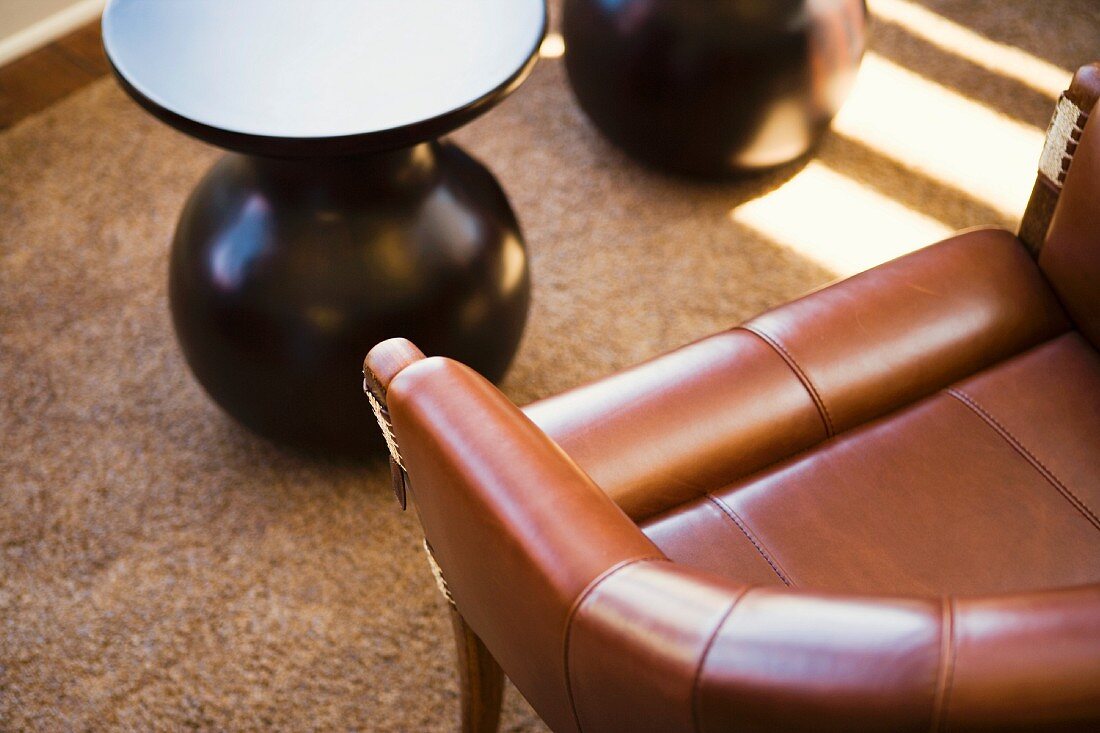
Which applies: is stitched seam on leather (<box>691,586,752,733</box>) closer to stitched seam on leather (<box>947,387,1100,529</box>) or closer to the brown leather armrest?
the brown leather armrest

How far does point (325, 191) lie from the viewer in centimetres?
122

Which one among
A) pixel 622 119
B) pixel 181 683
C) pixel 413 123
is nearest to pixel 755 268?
pixel 622 119

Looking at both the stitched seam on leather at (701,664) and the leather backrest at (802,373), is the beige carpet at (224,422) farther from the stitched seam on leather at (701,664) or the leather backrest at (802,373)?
the stitched seam on leather at (701,664)

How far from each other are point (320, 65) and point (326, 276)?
25 cm

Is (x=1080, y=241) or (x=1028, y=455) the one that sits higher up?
(x=1080, y=241)

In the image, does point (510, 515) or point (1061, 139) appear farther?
point (1061, 139)

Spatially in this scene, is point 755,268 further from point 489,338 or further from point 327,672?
point 327,672

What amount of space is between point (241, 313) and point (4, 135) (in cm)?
109

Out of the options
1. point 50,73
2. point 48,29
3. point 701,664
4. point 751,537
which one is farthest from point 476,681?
point 48,29

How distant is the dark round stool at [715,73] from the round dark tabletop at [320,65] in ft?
1.60

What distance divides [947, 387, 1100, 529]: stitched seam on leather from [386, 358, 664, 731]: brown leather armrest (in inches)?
19.9

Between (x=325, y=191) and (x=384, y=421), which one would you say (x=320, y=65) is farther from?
(x=384, y=421)

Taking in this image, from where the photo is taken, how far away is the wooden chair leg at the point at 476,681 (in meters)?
1.01

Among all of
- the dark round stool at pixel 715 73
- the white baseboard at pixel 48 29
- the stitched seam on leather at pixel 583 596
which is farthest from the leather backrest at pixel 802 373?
the white baseboard at pixel 48 29
